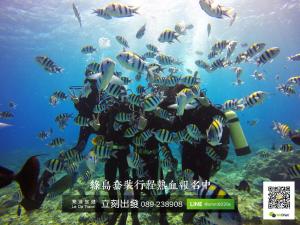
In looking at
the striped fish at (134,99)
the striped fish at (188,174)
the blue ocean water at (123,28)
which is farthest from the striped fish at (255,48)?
the blue ocean water at (123,28)

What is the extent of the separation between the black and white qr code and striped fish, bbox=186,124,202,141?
2590 mm

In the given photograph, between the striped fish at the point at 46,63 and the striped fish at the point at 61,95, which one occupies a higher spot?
the striped fish at the point at 46,63

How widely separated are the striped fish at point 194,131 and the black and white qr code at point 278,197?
259 cm

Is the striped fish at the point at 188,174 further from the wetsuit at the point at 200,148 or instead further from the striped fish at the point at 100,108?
the striped fish at the point at 100,108

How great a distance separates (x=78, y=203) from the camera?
5883mm

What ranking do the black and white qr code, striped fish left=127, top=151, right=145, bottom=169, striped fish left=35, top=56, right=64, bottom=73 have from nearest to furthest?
1. striped fish left=127, top=151, right=145, bottom=169
2. the black and white qr code
3. striped fish left=35, top=56, right=64, bottom=73

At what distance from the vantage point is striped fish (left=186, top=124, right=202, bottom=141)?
5.16 m

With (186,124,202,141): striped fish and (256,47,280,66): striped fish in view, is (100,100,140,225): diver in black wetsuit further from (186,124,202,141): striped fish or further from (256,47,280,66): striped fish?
(256,47,280,66): striped fish

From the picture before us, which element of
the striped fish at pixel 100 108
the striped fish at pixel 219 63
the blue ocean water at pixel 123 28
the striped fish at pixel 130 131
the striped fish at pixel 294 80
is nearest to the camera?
the striped fish at pixel 130 131

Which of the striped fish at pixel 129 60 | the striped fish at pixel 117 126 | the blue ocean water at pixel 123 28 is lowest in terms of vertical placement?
the striped fish at pixel 117 126

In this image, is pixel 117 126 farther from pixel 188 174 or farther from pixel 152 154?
pixel 188 174

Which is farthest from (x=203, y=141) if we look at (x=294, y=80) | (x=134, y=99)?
(x=294, y=80)

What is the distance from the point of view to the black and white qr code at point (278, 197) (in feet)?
20.2

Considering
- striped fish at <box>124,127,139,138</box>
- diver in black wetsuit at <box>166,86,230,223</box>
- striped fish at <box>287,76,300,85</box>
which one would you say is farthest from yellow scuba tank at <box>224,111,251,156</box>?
striped fish at <box>287,76,300,85</box>
